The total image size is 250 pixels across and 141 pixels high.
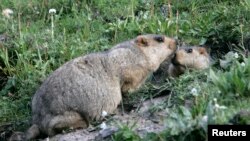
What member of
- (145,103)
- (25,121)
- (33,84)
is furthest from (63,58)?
(145,103)

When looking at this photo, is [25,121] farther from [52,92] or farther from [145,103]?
[145,103]

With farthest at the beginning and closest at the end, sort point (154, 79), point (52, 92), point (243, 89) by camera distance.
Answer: point (154, 79) < point (52, 92) < point (243, 89)

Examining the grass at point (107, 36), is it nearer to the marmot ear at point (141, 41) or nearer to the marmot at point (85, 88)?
the marmot at point (85, 88)

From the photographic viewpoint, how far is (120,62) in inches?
274

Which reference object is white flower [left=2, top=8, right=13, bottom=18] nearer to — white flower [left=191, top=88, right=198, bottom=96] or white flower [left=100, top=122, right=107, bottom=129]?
white flower [left=100, top=122, right=107, bottom=129]

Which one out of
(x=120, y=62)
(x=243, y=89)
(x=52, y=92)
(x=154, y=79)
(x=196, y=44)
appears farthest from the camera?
(x=196, y=44)

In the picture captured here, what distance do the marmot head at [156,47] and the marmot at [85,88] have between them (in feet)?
0.37

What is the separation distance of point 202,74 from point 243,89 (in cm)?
111

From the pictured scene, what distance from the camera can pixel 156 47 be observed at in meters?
7.32

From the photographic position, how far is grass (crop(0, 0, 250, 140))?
6539 mm

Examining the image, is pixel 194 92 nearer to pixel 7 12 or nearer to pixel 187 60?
pixel 187 60

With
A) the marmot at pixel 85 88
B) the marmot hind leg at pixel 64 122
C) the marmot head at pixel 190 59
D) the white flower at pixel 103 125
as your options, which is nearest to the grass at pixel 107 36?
the marmot head at pixel 190 59

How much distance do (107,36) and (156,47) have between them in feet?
4.46

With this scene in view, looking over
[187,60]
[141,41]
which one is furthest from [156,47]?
[187,60]
